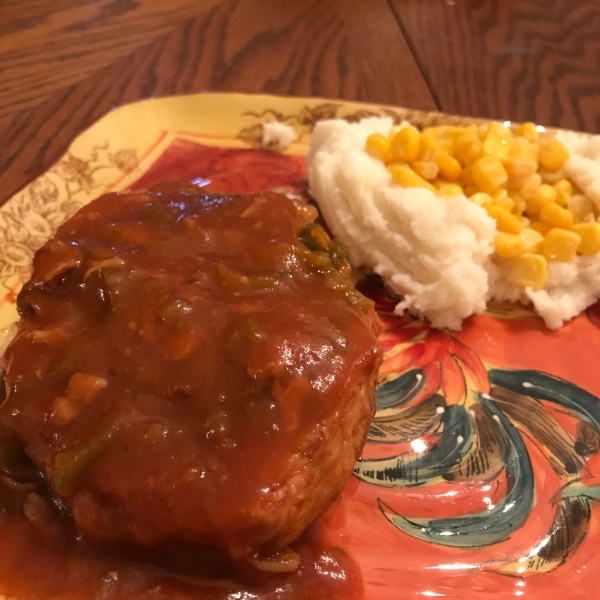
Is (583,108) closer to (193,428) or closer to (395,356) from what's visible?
(395,356)

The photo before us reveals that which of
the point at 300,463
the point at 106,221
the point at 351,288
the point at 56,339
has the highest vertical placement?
the point at 106,221

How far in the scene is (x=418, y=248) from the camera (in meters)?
3.88

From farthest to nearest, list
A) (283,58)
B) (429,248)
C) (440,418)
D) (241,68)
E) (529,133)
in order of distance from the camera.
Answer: (283,58), (241,68), (529,133), (429,248), (440,418)

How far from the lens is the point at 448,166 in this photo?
4242 millimetres

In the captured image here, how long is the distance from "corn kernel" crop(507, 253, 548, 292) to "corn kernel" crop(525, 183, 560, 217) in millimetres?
498

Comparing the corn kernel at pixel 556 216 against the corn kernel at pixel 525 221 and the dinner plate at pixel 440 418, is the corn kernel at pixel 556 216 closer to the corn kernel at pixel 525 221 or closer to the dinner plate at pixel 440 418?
the corn kernel at pixel 525 221

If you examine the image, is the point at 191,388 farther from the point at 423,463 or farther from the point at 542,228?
the point at 542,228

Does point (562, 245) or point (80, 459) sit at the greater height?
point (80, 459)

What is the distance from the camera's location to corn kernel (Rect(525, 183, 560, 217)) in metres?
4.27

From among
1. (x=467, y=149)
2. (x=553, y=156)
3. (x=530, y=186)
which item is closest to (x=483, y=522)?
(x=530, y=186)

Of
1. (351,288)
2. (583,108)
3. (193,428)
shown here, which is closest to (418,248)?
(351,288)

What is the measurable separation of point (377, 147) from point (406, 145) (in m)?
0.22

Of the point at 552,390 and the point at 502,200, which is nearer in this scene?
the point at 552,390

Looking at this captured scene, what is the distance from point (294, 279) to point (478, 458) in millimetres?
1465
